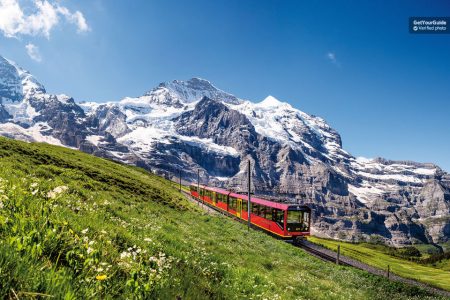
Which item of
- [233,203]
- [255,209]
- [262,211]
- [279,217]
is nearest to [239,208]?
[233,203]

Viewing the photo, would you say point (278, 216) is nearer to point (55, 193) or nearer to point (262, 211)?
point (262, 211)

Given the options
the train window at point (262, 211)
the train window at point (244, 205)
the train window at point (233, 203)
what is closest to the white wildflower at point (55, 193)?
the train window at point (262, 211)

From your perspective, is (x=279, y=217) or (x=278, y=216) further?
(x=278, y=216)

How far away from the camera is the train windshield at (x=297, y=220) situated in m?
44.6

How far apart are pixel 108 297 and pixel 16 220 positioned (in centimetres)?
205

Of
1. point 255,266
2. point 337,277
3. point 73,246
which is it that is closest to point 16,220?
point 73,246

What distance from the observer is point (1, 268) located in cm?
313

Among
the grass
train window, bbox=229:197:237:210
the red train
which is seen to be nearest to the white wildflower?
the red train

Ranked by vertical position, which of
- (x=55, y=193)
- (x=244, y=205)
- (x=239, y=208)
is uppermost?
(x=55, y=193)

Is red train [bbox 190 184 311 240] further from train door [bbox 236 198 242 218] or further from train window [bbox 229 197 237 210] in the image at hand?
train window [bbox 229 197 237 210]

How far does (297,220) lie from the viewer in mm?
45375

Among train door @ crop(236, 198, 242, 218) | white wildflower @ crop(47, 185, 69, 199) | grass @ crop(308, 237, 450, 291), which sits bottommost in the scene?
grass @ crop(308, 237, 450, 291)

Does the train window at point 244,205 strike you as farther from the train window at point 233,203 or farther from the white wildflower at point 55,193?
the white wildflower at point 55,193

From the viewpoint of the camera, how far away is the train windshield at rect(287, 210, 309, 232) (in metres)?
44.6
